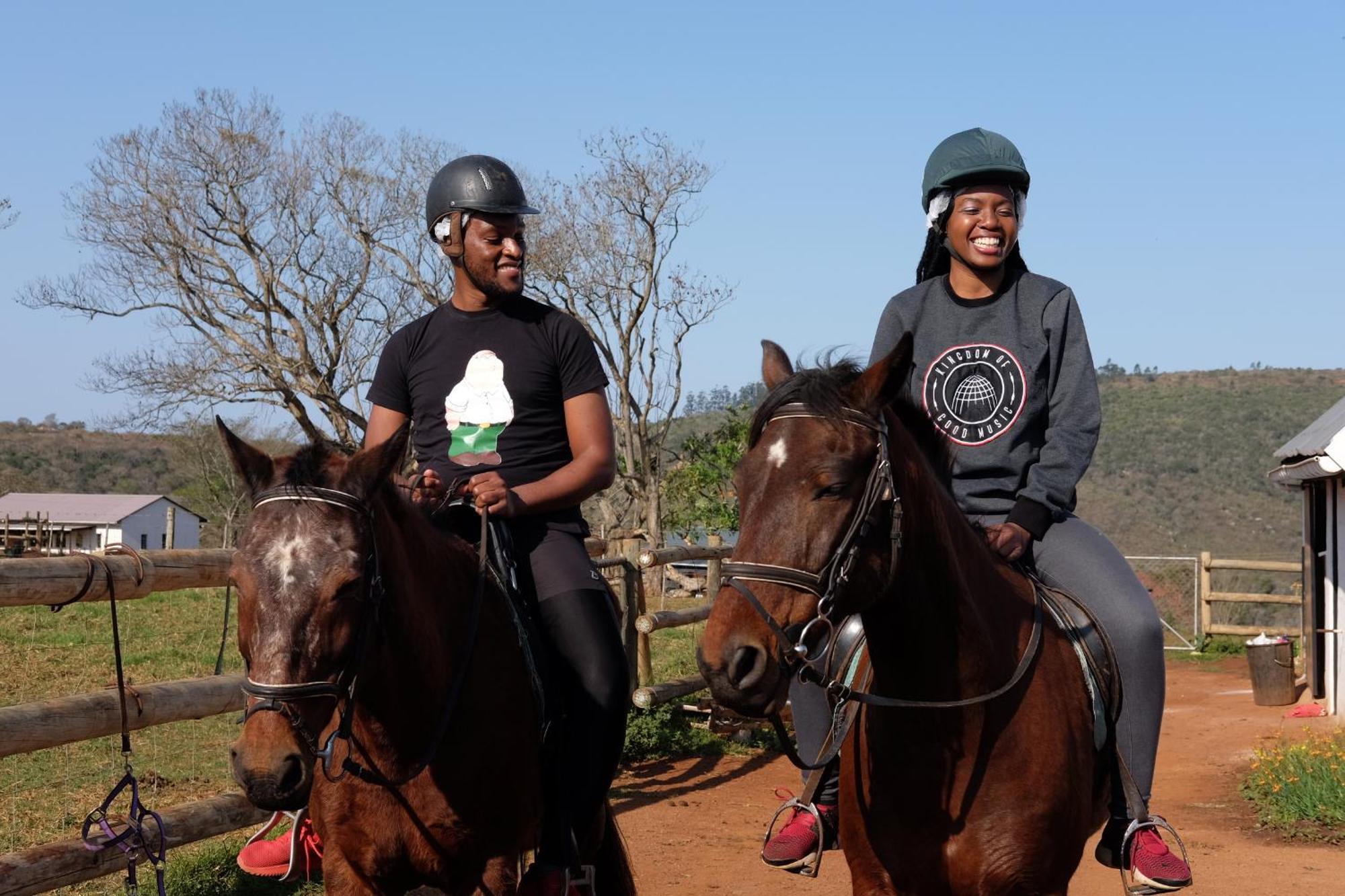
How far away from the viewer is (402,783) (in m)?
3.72

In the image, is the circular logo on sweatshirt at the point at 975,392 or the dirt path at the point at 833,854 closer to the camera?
the circular logo on sweatshirt at the point at 975,392

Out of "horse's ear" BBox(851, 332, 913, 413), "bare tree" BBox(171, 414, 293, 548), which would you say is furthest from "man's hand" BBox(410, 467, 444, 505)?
"bare tree" BBox(171, 414, 293, 548)

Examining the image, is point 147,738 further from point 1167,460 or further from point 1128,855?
point 1167,460

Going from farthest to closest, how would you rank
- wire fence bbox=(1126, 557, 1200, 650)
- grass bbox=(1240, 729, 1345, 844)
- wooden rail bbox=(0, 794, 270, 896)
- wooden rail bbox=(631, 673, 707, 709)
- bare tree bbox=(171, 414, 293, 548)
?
1. bare tree bbox=(171, 414, 293, 548)
2. wire fence bbox=(1126, 557, 1200, 650)
3. wooden rail bbox=(631, 673, 707, 709)
4. grass bbox=(1240, 729, 1345, 844)
5. wooden rail bbox=(0, 794, 270, 896)

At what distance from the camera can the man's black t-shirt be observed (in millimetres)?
4426

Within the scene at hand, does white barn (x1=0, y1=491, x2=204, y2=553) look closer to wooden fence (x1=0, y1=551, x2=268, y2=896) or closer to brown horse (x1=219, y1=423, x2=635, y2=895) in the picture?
wooden fence (x1=0, y1=551, x2=268, y2=896)

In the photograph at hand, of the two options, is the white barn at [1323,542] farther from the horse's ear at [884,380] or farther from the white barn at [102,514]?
the white barn at [102,514]

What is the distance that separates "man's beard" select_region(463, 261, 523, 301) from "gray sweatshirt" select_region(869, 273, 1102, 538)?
1.45 meters

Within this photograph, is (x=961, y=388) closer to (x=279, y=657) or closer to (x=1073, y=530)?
(x=1073, y=530)

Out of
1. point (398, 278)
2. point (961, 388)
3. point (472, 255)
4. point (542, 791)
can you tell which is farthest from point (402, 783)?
point (398, 278)

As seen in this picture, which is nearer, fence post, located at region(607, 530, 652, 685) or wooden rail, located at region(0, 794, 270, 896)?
wooden rail, located at region(0, 794, 270, 896)

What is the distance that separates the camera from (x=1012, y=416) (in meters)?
4.23

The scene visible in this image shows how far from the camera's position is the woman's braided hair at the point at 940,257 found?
14.6 ft

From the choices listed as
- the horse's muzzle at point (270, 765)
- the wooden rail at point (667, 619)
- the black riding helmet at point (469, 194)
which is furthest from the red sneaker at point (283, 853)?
the wooden rail at point (667, 619)
